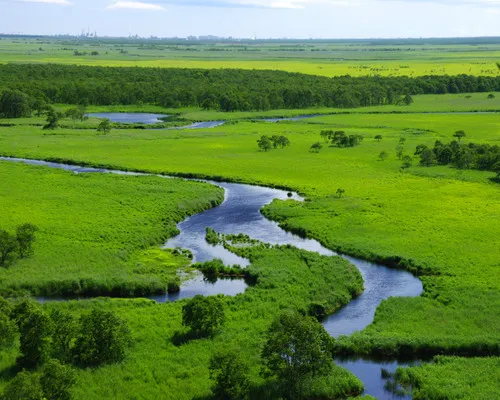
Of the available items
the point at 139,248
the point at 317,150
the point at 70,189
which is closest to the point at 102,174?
the point at 70,189

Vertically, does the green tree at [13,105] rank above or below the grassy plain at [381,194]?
above

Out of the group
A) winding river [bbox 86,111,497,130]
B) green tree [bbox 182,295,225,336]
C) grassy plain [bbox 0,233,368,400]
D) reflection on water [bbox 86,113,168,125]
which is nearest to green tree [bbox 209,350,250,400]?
grassy plain [bbox 0,233,368,400]

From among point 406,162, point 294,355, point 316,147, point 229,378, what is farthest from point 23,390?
point 316,147

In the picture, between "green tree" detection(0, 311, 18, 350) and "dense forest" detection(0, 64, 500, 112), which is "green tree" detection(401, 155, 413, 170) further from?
"dense forest" detection(0, 64, 500, 112)

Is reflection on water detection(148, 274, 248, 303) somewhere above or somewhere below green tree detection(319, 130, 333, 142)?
below

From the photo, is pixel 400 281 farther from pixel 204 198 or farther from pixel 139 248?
pixel 204 198

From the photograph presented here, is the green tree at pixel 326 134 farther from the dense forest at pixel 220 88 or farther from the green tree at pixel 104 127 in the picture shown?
the dense forest at pixel 220 88

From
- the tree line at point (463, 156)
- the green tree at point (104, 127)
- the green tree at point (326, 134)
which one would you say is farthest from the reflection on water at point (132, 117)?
the tree line at point (463, 156)
